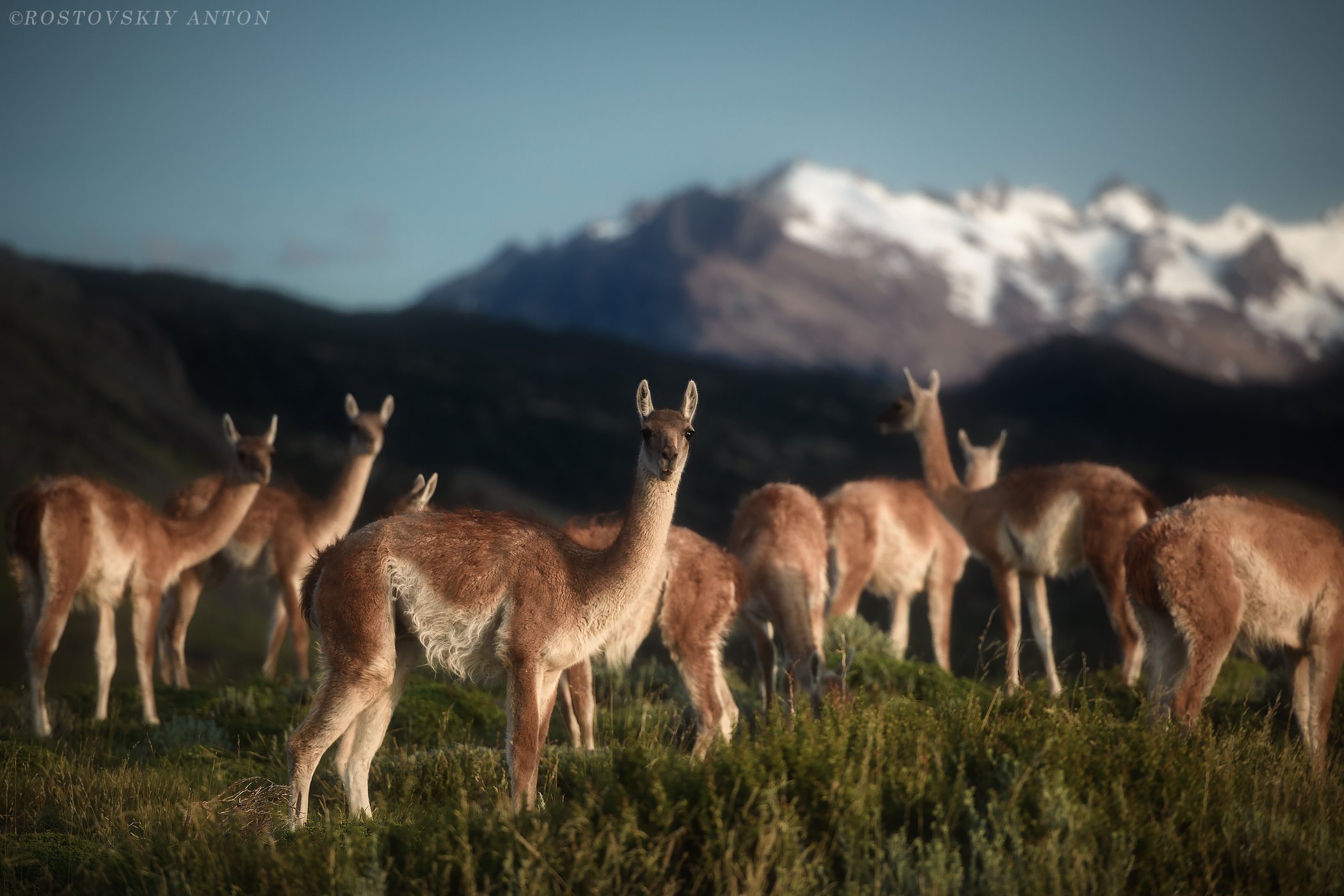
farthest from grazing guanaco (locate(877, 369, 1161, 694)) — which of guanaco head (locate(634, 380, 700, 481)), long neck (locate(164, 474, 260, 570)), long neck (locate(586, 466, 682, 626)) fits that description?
long neck (locate(164, 474, 260, 570))

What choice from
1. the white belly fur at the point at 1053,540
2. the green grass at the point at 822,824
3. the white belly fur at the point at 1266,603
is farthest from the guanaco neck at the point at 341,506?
the white belly fur at the point at 1266,603

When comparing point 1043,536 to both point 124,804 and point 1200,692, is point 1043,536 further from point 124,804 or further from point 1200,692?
point 124,804

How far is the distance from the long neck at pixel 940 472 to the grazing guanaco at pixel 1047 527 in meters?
0.01

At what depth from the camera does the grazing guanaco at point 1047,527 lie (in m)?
12.1

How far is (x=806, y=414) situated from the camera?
88.6 meters

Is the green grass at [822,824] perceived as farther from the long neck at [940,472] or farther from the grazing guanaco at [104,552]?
the long neck at [940,472]

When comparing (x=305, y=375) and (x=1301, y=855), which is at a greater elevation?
(x=305, y=375)

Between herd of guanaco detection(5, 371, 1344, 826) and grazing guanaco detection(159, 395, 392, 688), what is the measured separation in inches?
1.4

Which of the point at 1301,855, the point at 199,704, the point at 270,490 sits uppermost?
the point at 270,490

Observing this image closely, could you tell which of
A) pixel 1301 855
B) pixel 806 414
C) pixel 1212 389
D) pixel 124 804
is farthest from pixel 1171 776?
pixel 1212 389

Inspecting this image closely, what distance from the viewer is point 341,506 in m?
14.3

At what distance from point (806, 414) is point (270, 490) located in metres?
75.7

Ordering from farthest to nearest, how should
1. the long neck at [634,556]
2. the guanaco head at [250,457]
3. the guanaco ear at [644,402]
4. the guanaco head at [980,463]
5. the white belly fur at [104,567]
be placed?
the guanaco head at [980,463] < the guanaco head at [250,457] < the white belly fur at [104,567] < the guanaco ear at [644,402] < the long neck at [634,556]

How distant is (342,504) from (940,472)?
7.55 metres
